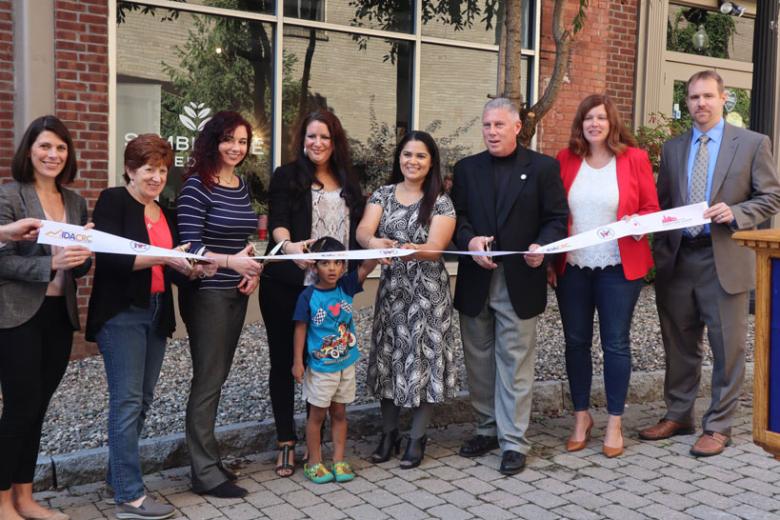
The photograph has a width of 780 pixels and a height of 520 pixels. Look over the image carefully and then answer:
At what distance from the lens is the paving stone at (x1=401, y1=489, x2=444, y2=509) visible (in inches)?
180

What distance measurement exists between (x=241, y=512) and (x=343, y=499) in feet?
1.86

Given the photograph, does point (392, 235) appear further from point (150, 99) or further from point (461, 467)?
point (150, 99)

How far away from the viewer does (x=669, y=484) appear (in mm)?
4914

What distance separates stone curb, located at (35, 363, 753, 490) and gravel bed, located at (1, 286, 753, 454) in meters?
0.24

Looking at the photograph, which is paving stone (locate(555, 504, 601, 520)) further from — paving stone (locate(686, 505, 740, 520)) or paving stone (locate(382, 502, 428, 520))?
paving stone (locate(382, 502, 428, 520))

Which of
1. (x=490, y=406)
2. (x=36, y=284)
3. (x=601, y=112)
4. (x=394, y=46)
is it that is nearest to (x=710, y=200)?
(x=601, y=112)

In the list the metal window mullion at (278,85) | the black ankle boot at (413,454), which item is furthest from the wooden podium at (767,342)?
the metal window mullion at (278,85)

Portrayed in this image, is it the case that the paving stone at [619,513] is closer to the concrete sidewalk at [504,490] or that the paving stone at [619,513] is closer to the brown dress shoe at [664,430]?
the concrete sidewalk at [504,490]

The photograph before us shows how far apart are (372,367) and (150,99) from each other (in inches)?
168

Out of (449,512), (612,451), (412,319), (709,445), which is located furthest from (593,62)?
(449,512)

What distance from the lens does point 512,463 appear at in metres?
5.09

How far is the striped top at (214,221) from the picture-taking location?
4484 millimetres

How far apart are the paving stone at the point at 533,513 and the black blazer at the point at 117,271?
2.23 metres

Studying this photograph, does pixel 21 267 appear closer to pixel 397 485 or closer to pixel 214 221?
pixel 214 221
